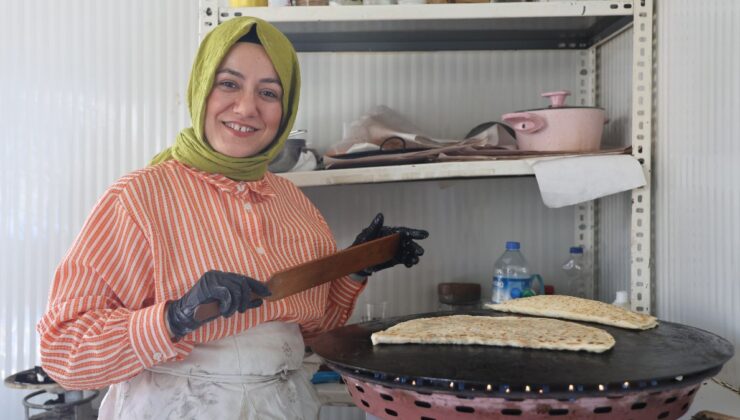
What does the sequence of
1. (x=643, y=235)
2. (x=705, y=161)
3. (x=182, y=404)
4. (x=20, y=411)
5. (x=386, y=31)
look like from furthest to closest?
(x=20, y=411) < (x=386, y=31) < (x=643, y=235) < (x=705, y=161) < (x=182, y=404)

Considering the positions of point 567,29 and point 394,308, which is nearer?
point 567,29

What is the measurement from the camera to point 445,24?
2.07 m

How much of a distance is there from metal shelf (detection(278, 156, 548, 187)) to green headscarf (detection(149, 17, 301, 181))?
30cm

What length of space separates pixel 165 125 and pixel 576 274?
1507mm

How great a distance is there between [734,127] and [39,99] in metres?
2.22

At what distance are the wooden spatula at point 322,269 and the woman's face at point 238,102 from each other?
337 mm

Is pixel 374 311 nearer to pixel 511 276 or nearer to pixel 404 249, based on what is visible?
pixel 511 276

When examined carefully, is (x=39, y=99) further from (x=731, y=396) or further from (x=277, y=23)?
(x=731, y=396)

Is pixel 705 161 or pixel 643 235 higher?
pixel 705 161

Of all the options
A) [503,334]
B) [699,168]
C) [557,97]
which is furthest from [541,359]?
[557,97]

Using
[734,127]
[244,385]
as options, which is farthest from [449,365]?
[734,127]

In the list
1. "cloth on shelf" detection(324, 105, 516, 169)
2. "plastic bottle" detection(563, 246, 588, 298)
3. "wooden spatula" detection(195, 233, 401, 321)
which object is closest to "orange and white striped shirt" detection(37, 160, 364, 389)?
"wooden spatula" detection(195, 233, 401, 321)

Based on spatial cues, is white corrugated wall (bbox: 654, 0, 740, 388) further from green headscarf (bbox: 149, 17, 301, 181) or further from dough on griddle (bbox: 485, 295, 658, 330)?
green headscarf (bbox: 149, 17, 301, 181)

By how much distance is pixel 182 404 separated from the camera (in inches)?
56.0
